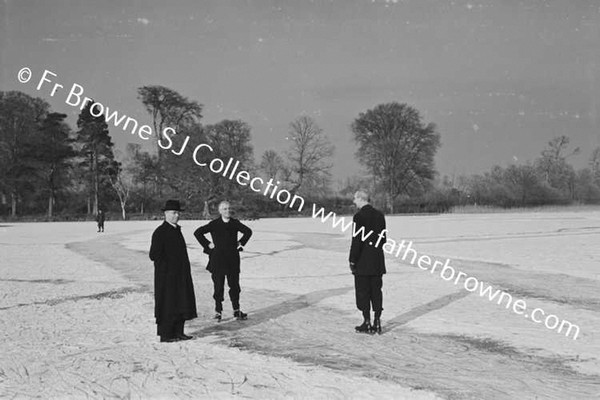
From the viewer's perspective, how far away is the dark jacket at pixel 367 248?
7.03 m

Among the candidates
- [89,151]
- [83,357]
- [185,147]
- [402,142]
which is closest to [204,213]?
[185,147]

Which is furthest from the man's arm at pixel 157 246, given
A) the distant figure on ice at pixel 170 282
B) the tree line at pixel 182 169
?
the tree line at pixel 182 169

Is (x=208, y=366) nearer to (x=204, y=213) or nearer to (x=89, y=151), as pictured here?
(x=204, y=213)

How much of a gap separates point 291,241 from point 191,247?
490 cm

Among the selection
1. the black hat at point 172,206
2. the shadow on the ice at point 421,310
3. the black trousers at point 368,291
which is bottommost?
the shadow on the ice at point 421,310

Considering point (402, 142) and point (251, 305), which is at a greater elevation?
point (402, 142)

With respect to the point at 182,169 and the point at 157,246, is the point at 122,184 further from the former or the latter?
the point at 157,246

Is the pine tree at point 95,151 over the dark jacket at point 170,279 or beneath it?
over

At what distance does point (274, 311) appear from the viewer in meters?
8.87

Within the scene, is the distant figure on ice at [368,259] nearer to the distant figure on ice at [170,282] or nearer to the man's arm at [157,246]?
the distant figure on ice at [170,282]

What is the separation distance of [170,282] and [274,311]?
8.28ft

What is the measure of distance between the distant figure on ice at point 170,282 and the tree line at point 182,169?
42.4 m

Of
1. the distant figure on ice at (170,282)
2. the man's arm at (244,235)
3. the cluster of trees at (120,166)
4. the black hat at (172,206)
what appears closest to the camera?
the distant figure on ice at (170,282)

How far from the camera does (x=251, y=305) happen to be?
9.41m
